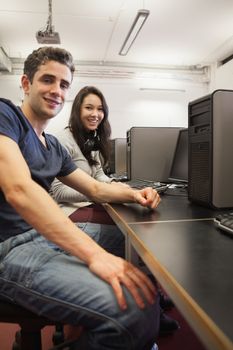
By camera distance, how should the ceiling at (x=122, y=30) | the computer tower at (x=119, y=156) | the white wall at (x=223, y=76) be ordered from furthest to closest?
the white wall at (x=223, y=76) < the ceiling at (x=122, y=30) < the computer tower at (x=119, y=156)

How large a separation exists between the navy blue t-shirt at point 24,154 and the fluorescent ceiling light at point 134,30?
315 centimetres

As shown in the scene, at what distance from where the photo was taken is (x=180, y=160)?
6.73ft

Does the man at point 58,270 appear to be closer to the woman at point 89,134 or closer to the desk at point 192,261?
the desk at point 192,261

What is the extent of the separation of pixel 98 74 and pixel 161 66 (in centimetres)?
130

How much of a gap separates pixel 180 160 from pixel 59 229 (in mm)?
1436

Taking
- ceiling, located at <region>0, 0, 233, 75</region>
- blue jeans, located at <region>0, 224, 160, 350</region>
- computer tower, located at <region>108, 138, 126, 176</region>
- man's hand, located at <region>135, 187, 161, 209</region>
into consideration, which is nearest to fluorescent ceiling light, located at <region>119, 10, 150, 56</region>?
ceiling, located at <region>0, 0, 233, 75</region>

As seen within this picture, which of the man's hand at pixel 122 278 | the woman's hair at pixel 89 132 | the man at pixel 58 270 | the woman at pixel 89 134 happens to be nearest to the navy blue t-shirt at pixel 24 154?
the man at pixel 58 270

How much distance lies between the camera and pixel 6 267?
0.81 metres

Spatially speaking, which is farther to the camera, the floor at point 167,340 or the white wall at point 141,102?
the white wall at point 141,102

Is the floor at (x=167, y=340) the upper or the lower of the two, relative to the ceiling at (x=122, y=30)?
lower

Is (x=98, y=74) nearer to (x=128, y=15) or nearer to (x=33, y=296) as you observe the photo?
(x=128, y=15)

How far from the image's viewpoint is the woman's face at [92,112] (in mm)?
2161

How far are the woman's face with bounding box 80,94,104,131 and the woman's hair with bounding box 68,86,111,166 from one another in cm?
2

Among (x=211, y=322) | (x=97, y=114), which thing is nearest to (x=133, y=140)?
(x=97, y=114)
